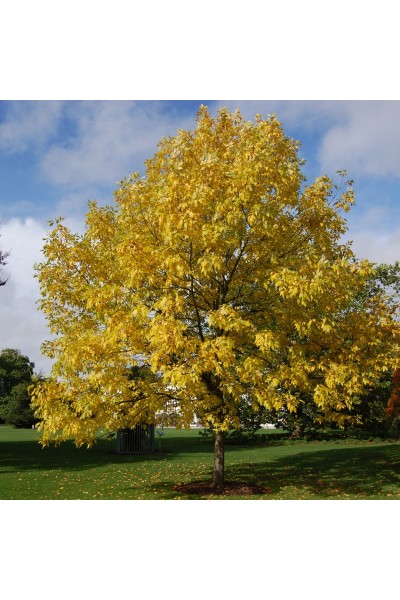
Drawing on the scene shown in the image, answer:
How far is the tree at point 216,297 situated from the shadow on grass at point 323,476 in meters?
1.64

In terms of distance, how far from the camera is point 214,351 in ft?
23.4

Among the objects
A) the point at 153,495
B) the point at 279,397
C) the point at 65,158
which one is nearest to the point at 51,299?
the point at 65,158

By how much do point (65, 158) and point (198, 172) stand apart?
4.22 metres

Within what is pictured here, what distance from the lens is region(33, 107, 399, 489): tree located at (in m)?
7.50

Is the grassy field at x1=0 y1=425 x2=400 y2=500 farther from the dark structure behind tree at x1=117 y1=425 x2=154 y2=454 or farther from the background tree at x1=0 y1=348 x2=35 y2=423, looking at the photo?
the background tree at x1=0 y1=348 x2=35 y2=423

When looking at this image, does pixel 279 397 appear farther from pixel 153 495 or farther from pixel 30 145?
pixel 30 145

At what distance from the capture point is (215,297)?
9.49 m

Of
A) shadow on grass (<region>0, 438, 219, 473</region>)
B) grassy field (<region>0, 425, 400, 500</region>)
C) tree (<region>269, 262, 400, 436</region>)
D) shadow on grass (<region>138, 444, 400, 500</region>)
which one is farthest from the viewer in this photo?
tree (<region>269, 262, 400, 436</region>)

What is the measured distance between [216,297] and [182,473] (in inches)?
238

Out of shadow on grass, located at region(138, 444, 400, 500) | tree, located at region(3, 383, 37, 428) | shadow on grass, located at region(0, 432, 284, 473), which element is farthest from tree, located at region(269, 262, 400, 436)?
tree, located at region(3, 383, 37, 428)

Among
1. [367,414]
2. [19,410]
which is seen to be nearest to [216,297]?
[367,414]

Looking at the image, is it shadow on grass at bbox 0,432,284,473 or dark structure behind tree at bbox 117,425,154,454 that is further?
dark structure behind tree at bbox 117,425,154,454

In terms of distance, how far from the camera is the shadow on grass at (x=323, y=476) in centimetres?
1009

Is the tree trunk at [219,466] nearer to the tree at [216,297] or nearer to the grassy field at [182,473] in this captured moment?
the tree at [216,297]
